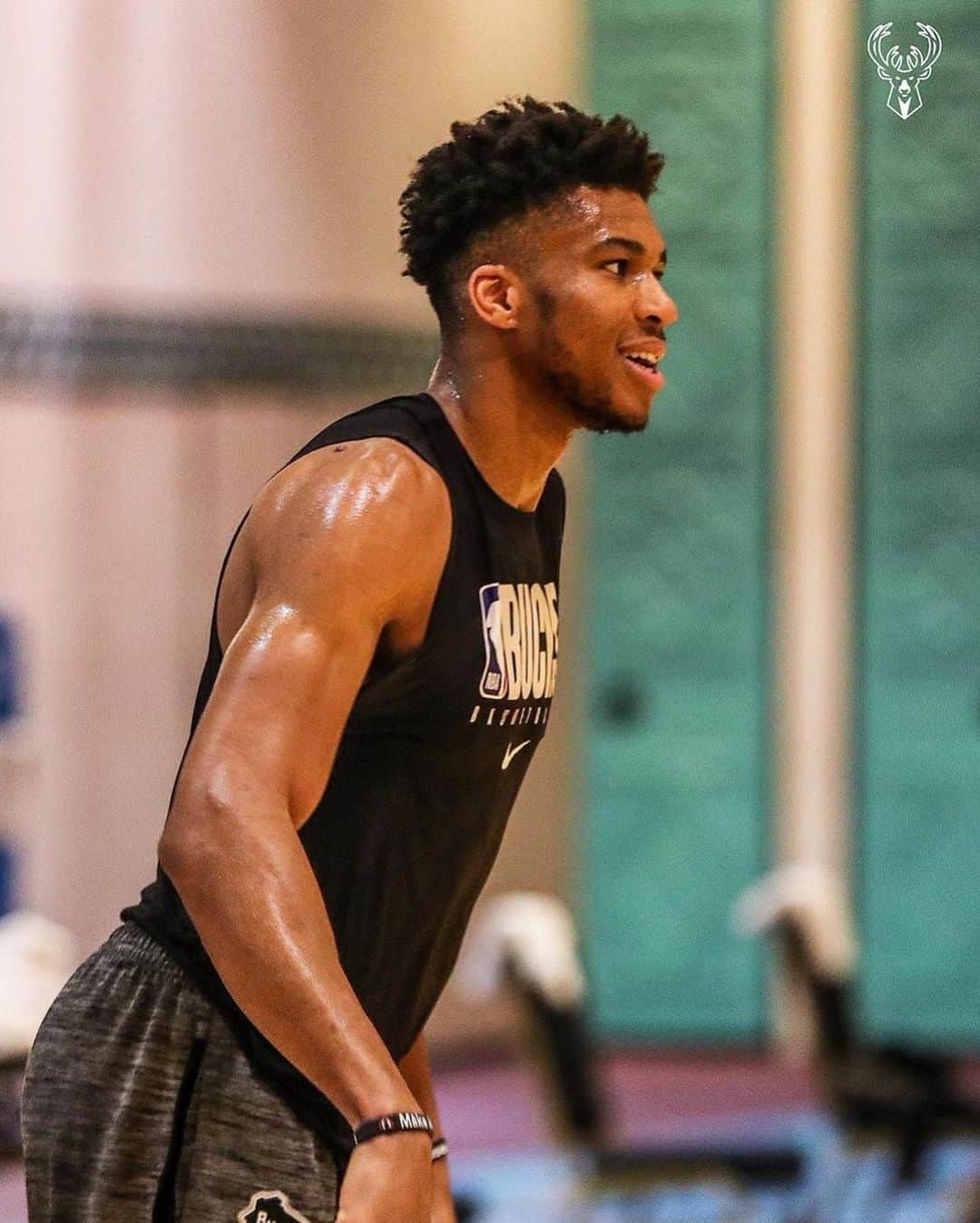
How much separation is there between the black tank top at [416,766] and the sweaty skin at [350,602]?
0.11ft

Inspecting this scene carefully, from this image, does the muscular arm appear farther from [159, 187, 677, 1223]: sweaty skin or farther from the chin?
the chin

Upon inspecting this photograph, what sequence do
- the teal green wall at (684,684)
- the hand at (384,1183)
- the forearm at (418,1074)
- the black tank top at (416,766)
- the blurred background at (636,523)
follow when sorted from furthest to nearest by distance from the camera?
1. the teal green wall at (684,684)
2. the blurred background at (636,523)
3. the forearm at (418,1074)
4. the black tank top at (416,766)
5. the hand at (384,1183)

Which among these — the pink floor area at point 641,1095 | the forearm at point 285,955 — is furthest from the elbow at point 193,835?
the pink floor area at point 641,1095

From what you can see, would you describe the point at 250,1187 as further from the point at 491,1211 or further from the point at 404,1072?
the point at 491,1211

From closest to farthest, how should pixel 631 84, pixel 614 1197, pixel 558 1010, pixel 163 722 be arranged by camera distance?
pixel 558 1010 → pixel 614 1197 → pixel 163 722 → pixel 631 84

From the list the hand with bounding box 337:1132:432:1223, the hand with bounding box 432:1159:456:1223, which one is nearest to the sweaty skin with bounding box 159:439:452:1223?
the hand with bounding box 337:1132:432:1223

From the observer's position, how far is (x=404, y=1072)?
7.88ft

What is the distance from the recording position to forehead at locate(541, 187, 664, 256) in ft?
7.24

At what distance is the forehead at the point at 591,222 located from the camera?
7.24 ft

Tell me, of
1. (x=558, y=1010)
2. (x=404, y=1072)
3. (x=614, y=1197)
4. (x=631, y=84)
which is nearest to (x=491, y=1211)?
(x=614, y=1197)

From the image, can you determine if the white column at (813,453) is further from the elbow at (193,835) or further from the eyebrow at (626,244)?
the elbow at (193,835)

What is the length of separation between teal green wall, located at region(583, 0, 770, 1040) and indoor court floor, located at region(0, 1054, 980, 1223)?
0.33 meters

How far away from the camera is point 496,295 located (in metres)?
2.22

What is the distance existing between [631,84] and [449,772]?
581 cm
